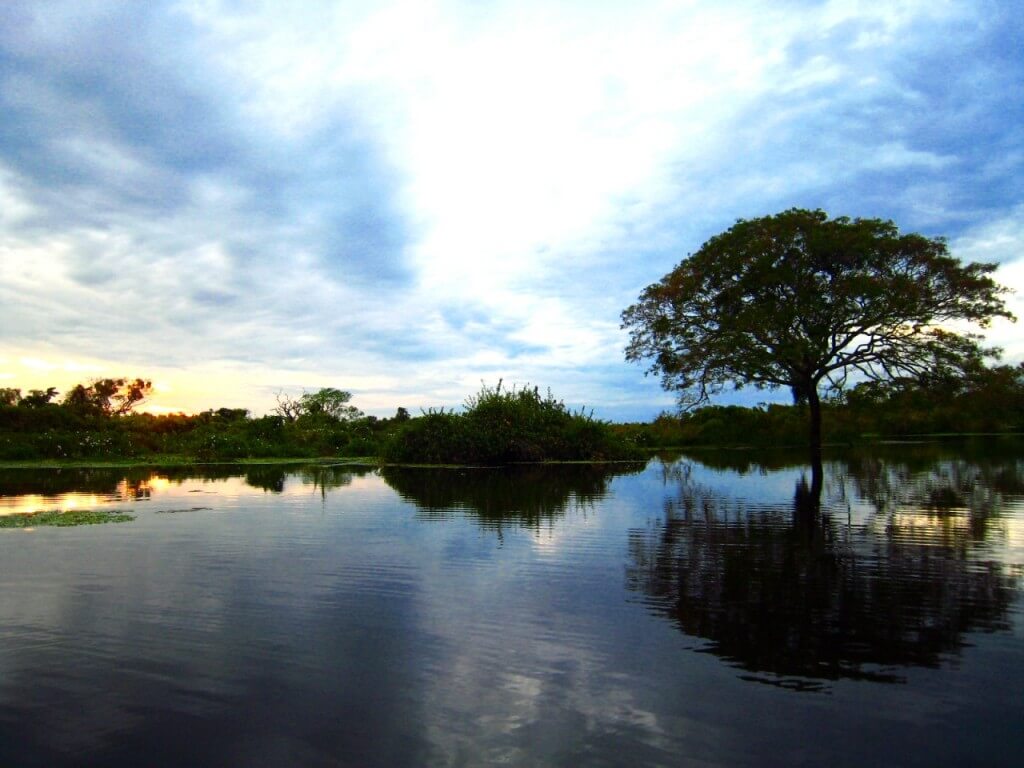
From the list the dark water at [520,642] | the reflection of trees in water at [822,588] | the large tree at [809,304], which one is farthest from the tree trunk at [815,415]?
the dark water at [520,642]

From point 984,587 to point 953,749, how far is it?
4909 mm

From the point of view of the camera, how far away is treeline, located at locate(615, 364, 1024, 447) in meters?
36.0

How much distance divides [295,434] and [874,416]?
42369 mm

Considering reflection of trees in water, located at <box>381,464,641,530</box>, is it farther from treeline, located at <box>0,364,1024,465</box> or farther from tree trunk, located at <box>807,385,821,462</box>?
tree trunk, located at <box>807,385,821,462</box>

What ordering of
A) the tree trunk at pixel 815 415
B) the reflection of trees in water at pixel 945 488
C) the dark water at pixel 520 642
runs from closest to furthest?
the dark water at pixel 520 642, the reflection of trees in water at pixel 945 488, the tree trunk at pixel 815 415

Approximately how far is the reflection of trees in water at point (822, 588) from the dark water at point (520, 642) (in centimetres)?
5

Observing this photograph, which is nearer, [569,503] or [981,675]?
[981,675]

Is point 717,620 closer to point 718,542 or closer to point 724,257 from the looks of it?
point 718,542

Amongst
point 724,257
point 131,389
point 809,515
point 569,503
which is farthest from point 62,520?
point 131,389

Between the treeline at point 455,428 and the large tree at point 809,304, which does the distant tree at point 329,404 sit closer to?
the treeline at point 455,428

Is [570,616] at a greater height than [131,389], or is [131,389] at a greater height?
[131,389]

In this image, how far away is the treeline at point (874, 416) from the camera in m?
36.0

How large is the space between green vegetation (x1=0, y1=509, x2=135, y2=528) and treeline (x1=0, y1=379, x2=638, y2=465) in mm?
21148

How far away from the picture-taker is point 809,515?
15.2m
